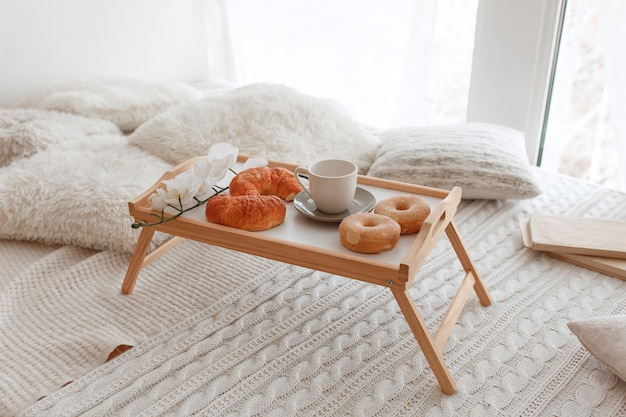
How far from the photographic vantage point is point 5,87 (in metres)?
1.86

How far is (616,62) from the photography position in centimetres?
151

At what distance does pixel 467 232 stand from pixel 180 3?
1.57m

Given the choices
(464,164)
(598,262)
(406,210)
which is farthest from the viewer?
(464,164)

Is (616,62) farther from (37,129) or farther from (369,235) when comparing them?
(37,129)

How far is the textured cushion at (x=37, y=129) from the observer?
1472 millimetres

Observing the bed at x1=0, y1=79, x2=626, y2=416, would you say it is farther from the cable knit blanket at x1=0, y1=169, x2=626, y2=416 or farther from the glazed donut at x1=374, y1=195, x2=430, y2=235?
the glazed donut at x1=374, y1=195, x2=430, y2=235

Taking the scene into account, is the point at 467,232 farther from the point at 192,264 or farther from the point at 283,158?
the point at 192,264

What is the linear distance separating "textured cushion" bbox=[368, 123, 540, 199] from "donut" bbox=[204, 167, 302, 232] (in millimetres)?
444

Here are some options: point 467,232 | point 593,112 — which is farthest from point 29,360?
point 593,112

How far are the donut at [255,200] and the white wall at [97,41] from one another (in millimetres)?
1212

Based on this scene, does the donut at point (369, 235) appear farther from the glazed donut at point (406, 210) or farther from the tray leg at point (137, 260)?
the tray leg at point (137, 260)

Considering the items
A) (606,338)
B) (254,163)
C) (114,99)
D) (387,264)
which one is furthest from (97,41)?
(606,338)

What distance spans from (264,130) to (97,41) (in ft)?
2.95

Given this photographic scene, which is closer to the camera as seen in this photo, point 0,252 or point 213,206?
point 213,206
